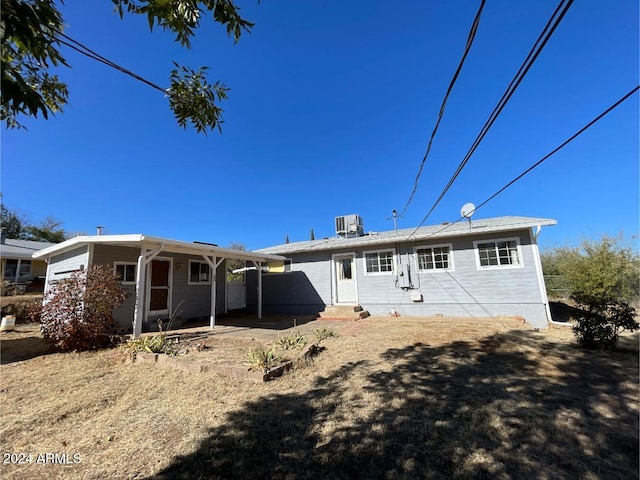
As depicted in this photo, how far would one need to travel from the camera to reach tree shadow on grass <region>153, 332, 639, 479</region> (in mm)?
2592

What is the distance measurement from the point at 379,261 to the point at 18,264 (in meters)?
22.2

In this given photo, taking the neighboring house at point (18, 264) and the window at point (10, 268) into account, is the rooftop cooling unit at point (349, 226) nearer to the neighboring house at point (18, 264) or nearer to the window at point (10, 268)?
the neighboring house at point (18, 264)

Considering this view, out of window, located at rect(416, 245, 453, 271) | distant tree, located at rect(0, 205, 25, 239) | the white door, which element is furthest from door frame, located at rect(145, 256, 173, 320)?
distant tree, located at rect(0, 205, 25, 239)

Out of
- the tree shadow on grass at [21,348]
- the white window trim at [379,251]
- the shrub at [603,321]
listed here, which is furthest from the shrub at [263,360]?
the white window trim at [379,251]

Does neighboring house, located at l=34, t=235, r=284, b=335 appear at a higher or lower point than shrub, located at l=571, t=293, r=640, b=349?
higher

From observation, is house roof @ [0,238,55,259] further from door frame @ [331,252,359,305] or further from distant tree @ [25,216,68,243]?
door frame @ [331,252,359,305]

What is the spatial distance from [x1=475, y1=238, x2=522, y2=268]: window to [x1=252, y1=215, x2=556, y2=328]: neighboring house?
1.2 inches

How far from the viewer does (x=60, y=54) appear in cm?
188

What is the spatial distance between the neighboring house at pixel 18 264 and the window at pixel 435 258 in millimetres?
22071

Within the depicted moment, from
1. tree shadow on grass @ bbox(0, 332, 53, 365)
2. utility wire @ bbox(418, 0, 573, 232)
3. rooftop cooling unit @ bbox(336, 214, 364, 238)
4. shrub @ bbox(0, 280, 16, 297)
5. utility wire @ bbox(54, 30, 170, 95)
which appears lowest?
tree shadow on grass @ bbox(0, 332, 53, 365)

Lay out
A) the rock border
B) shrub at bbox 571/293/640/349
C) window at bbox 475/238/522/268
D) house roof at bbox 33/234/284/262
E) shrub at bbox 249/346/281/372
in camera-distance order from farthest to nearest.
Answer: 1. window at bbox 475/238/522/268
2. house roof at bbox 33/234/284/262
3. shrub at bbox 571/293/640/349
4. shrub at bbox 249/346/281/372
5. the rock border

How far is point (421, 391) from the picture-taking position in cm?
426

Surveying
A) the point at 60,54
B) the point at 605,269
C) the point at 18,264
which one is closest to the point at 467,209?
the point at 605,269

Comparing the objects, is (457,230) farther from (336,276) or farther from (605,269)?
(336,276)
